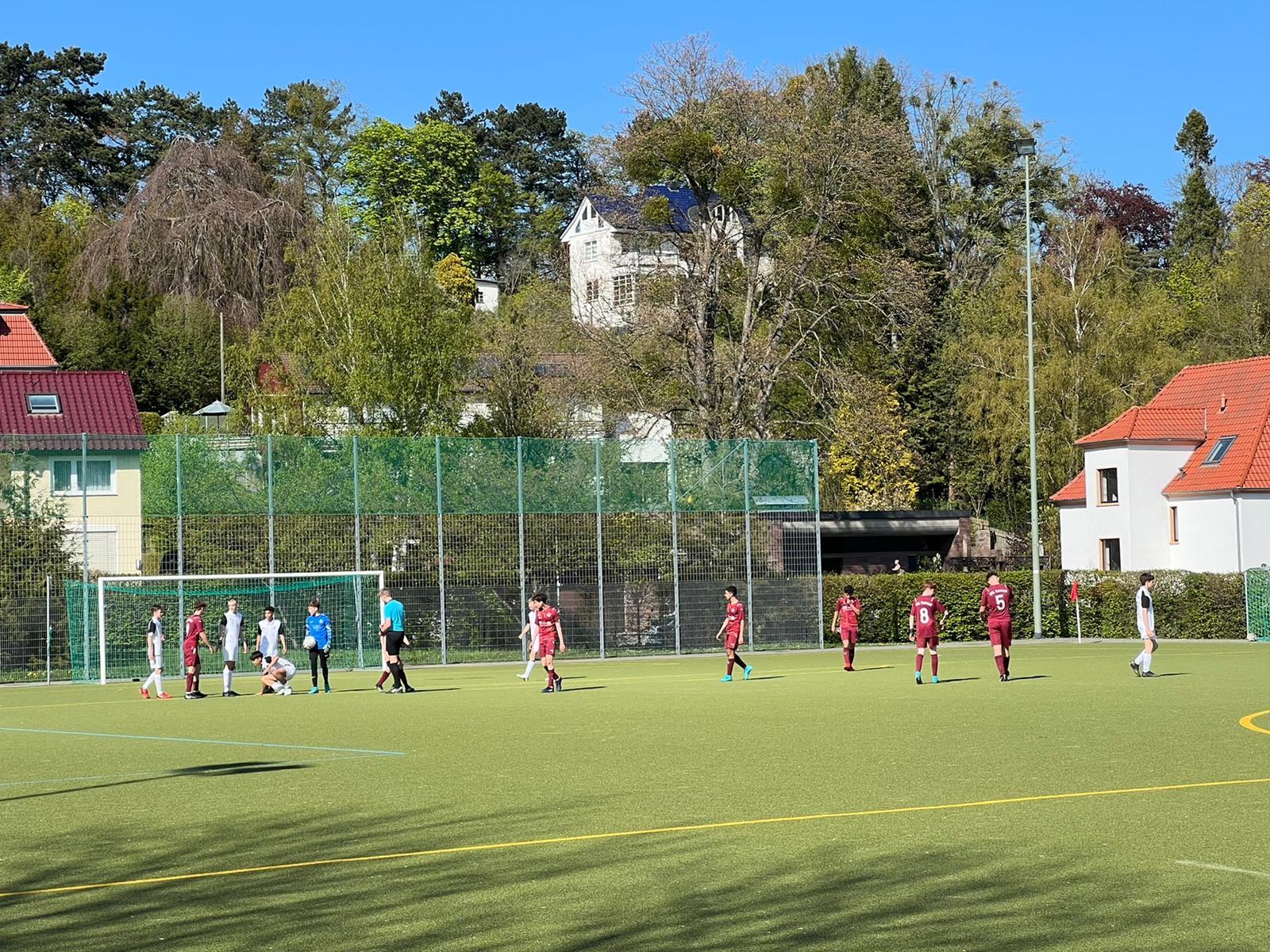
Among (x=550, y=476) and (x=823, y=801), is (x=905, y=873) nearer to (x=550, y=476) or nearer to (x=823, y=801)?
(x=823, y=801)

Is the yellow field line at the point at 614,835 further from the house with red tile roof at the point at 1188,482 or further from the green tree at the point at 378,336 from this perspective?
the house with red tile roof at the point at 1188,482

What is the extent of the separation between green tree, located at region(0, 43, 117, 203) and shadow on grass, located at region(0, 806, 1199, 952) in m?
90.6

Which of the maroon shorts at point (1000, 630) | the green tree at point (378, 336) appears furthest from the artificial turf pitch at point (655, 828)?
the green tree at point (378, 336)

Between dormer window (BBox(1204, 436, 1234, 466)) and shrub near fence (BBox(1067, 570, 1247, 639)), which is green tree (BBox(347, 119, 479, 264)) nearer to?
dormer window (BBox(1204, 436, 1234, 466))

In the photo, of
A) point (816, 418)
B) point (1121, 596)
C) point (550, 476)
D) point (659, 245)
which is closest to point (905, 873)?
point (550, 476)

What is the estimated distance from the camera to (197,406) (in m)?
74.9

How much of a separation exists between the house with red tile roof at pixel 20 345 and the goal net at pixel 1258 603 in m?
40.6

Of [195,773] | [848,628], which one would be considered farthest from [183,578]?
[195,773]

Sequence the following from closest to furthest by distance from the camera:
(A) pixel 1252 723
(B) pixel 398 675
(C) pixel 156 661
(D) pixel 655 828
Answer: (D) pixel 655 828
(A) pixel 1252 723
(B) pixel 398 675
(C) pixel 156 661

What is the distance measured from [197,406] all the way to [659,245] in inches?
1250

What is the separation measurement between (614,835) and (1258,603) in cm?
3756

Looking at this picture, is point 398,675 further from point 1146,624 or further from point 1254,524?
point 1254,524

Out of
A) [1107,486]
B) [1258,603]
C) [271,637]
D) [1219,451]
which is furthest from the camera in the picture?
[1107,486]

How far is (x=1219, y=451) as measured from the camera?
56.7 meters
